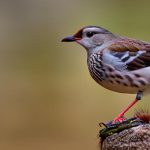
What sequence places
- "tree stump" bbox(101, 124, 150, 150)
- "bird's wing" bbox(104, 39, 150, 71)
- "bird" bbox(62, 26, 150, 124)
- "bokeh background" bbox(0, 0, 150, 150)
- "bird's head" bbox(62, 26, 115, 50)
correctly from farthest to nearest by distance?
"bokeh background" bbox(0, 0, 150, 150), "bird's head" bbox(62, 26, 115, 50), "bird's wing" bbox(104, 39, 150, 71), "bird" bbox(62, 26, 150, 124), "tree stump" bbox(101, 124, 150, 150)

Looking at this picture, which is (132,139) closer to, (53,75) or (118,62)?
(118,62)

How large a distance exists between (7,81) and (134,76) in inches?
314

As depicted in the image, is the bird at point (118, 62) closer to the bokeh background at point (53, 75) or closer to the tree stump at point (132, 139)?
the tree stump at point (132, 139)

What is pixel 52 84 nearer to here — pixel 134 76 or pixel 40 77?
pixel 40 77

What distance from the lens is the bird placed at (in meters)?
8.09

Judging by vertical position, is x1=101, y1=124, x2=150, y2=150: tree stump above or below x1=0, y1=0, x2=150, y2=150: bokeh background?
above

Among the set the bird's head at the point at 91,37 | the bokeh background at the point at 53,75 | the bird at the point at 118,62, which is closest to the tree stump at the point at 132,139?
the bird at the point at 118,62

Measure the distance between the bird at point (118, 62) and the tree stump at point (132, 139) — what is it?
1629 mm

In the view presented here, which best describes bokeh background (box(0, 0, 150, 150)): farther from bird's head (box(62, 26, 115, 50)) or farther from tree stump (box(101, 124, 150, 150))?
tree stump (box(101, 124, 150, 150))

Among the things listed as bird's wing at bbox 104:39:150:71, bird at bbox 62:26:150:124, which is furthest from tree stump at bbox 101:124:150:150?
bird's wing at bbox 104:39:150:71

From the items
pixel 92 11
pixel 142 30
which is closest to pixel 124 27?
pixel 142 30

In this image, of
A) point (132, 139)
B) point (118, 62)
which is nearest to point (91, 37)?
point (118, 62)

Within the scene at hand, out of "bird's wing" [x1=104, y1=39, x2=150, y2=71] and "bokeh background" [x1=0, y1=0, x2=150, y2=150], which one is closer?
"bird's wing" [x1=104, y1=39, x2=150, y2=71]

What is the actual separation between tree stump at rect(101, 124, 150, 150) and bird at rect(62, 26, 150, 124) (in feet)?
5.35
